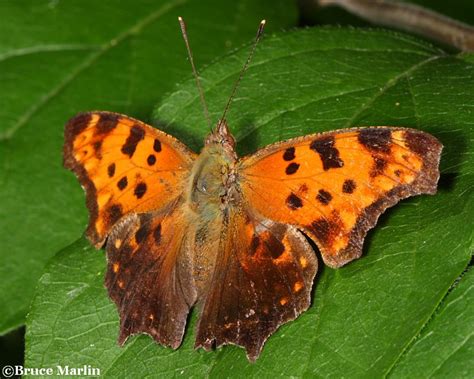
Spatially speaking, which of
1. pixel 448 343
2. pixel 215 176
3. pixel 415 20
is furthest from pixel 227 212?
pixel 415 20

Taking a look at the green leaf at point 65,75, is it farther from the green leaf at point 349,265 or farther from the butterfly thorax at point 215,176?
the butterfly thorax at point 215,176

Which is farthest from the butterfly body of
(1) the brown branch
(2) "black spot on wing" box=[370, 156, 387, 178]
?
(1) the brown branch

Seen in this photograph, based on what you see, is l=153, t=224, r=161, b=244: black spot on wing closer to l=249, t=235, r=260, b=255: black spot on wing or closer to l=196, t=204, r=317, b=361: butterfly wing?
l=196, t=204, r=317, b=361: butterfly wing

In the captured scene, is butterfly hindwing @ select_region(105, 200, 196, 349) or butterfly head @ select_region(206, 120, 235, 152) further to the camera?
butterfly head @ select_region(206, 120, 235, 152)

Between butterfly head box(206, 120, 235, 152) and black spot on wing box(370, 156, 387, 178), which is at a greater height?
black spot on wing box(370, 156, 387, 178)

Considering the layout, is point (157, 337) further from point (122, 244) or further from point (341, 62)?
point (341, 62)

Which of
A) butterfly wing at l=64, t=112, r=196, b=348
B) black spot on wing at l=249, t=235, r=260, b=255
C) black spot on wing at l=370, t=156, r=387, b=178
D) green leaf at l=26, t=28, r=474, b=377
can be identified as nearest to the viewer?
green leaf at l=26, t=28, r=474, b=377

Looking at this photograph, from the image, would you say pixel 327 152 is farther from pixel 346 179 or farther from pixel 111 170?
pixel 111 170
